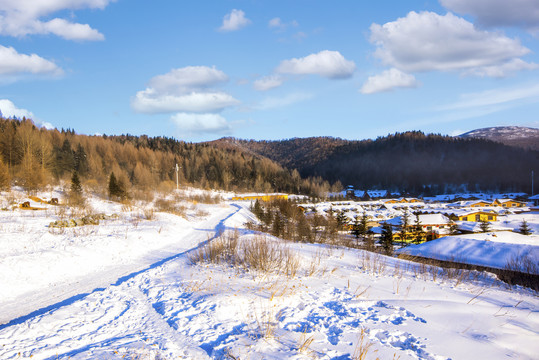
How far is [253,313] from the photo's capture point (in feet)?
17.2

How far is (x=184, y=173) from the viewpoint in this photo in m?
92.2

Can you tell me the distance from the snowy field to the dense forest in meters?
31.6

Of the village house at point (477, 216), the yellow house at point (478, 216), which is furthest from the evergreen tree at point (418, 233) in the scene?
the yellow house at point (478, 216)

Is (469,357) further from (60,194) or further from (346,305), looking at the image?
(60,194)

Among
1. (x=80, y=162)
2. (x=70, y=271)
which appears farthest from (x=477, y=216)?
(x=80, y=162)

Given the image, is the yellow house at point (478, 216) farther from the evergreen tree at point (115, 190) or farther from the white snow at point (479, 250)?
the evergreen tree at point (115, 190)

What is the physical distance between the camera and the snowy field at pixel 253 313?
158 inches

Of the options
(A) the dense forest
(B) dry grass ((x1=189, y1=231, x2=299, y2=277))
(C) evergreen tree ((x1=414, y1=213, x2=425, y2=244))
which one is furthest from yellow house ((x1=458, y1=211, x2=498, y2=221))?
(A) the dense forest

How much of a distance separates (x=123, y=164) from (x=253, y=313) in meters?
78.4

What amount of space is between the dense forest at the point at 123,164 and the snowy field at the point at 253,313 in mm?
31606

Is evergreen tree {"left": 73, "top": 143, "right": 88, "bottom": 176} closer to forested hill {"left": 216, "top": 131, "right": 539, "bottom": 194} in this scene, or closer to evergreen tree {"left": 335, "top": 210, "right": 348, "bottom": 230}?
evergreen tree {"left": 335, "top": 210, "right": 348, "bottom": 230}

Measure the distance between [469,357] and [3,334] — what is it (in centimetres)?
646

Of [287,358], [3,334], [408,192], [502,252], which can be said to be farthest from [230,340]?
[408,192]

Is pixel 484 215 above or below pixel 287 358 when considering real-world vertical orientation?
below
